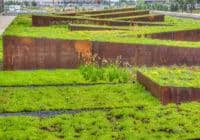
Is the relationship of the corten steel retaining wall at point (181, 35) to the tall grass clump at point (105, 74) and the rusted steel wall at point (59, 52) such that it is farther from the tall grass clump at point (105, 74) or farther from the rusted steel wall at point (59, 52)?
the tall grass clump at point (105, 74)

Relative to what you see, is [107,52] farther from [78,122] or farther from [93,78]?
[78,122]

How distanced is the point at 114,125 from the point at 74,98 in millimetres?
2680

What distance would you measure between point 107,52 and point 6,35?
3304mm

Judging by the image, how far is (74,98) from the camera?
11.2m

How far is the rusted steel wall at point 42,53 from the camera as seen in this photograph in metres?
15.2

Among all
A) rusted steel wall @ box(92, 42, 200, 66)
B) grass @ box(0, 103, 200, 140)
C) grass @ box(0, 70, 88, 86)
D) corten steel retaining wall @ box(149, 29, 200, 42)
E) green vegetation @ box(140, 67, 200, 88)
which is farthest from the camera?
corten steel retaining wall @ box(149, 29, 200, 42)

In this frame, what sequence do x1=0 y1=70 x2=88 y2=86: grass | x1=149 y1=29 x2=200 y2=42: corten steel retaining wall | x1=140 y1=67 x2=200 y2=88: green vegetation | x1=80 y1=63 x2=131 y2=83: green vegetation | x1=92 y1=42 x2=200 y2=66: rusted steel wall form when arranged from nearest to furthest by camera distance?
x1=140 y1=67 x2=200 y2=88: green vegetation < x1=0 y1=70 x2=88 y2=86: grass < x1=80 y1=63 x2=131 y2=83: green vegetation < x1=92 y1=42 x2=200 y2=66: rusted steel wall < x1=149 y1=29 x2=200 y2=42: corten steel retaining wall

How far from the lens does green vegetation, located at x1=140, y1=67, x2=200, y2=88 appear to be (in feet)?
35.1

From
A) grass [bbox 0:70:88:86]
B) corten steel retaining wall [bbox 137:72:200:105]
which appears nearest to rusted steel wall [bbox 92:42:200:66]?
grass [bbox 0:70:88:86]

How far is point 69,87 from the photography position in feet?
41.1

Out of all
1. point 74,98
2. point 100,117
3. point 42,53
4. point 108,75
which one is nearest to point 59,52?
point 42,53

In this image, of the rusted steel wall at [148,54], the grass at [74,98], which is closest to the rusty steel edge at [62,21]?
the rusted steel wall at [148,54]

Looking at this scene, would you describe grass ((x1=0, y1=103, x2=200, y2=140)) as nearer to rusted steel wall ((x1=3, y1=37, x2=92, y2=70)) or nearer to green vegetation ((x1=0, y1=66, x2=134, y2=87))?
green vegetation ((x1=0, y1=66, x2=134, y2=87))

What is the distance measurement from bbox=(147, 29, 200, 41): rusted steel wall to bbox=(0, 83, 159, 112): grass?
294 inches
